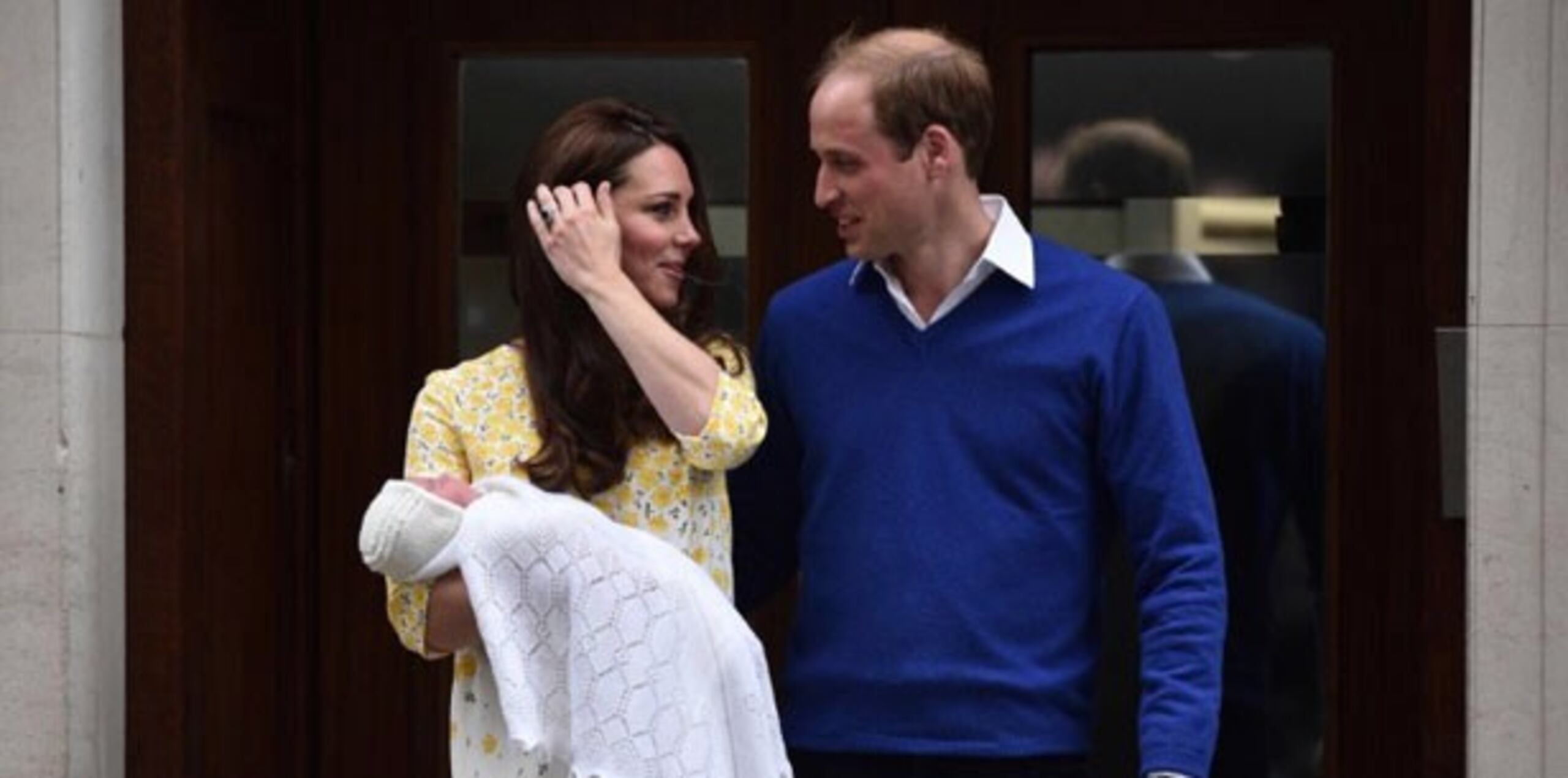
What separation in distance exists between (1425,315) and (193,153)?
7.78 feet

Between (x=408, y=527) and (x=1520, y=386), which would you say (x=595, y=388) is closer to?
(x=408, y=527)

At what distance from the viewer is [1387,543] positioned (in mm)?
6379

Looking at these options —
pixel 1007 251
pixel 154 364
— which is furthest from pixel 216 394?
pixel 1007 251

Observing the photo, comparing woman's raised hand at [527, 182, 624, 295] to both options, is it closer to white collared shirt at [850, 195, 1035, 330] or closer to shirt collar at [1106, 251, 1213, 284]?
white collared shirt at [850, 195, 1035, 330]

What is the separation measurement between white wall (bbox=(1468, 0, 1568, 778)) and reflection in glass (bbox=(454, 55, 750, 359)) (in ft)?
5.15

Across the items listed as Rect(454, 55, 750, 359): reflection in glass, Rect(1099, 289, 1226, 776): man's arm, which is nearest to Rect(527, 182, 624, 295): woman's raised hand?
Rect(1099, 289, 1226, 776): man's arm

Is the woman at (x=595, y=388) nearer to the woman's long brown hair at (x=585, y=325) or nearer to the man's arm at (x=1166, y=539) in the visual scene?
the woman's long brown hair at (x=585, y=325)

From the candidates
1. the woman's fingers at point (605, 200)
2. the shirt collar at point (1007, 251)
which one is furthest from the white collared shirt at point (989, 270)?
the woman's fingers at point (605, 200)

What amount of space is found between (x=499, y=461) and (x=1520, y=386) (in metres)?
2.20

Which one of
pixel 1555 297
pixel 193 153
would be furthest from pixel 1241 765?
pixel 193 153

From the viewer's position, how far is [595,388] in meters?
4.14

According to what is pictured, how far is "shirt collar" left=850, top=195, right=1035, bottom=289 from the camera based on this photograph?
14.4ft

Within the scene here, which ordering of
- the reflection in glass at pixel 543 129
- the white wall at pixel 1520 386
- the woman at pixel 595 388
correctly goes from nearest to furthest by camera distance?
the woman at pixel 595 388, the white wall at pixel 1520 386, the reflection in glass at pixel 543 129

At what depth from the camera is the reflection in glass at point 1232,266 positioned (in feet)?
21.0
